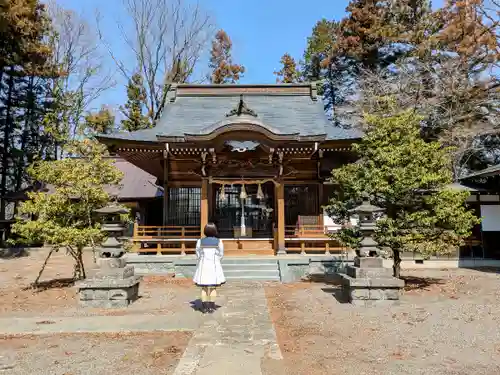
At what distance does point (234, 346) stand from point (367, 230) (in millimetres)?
4249

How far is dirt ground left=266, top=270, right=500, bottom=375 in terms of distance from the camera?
382cm

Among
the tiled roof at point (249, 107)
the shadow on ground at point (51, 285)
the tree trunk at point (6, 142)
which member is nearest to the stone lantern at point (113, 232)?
the shadow on ground at point (51, 285)

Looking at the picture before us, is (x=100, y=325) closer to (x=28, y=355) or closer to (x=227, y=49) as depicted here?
(x=28, y=355)

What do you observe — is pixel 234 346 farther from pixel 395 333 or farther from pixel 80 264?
pixel 80 264

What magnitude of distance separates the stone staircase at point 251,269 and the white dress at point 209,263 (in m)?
4.45

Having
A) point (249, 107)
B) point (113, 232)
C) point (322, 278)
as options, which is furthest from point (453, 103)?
point (113, 232)

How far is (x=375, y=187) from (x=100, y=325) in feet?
20.2

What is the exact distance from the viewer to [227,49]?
31594 mm

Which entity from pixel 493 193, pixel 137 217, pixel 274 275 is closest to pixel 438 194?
pixel 274 275

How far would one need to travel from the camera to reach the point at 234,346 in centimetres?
429

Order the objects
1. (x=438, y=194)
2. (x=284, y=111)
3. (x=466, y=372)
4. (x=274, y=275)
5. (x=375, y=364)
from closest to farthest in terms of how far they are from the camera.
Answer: (x=466, y=372)
(x=375, y=364)
(x=438, y=194)
(x=274, y=275)
(x=284, y=111)

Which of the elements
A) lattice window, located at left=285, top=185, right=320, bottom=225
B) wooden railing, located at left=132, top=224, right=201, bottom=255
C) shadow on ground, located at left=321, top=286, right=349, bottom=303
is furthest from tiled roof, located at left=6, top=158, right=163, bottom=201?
shadow on ground, located at left=321, top=286, right=349, bottom=303

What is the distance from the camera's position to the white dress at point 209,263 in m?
5.92

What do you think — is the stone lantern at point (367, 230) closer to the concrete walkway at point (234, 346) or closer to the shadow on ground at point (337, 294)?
the shadow on ground at point (337, 294)
